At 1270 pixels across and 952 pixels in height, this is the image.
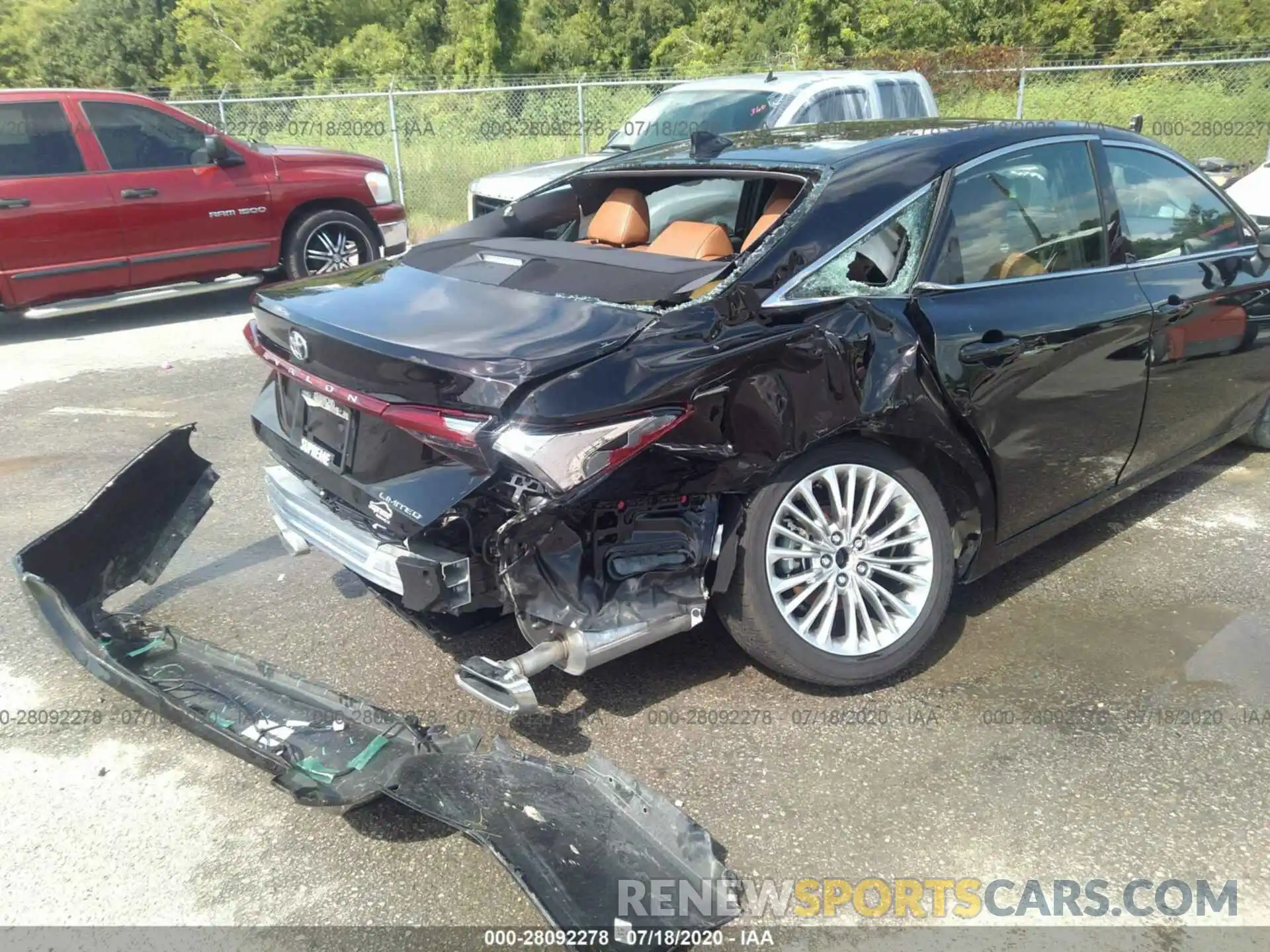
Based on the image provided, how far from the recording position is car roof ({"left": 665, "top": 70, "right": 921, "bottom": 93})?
820 centimetres

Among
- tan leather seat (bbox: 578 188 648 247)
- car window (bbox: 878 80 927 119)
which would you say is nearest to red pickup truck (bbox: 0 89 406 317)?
car window (bbox: 878 80 927 119)

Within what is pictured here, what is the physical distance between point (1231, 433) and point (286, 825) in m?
4.45

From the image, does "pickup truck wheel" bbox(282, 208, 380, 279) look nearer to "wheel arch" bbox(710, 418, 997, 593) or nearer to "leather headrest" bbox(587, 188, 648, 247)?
"leather headrest" bbox(587, 188, 648, 247)

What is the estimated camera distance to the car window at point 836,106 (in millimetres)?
7891

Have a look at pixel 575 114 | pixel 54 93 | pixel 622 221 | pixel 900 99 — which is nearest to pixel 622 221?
pixel 622 221

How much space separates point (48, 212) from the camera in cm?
819

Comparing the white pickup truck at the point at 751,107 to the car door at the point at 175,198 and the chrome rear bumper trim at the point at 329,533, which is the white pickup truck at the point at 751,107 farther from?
the chrome rear bumper trim at the point at 329,533

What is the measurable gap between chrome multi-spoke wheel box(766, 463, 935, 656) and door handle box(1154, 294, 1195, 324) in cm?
148

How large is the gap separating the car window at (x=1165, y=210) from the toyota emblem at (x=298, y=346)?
3031 millimetres

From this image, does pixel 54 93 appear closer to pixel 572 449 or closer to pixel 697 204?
pixel 697 204

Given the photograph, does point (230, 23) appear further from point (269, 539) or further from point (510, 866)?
point (510, 866)

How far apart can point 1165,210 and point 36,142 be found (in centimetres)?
843

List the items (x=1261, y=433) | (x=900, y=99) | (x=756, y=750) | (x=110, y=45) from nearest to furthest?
(x=756, y=750) → (x=1261, y=433) → (x=900, y=99) → (x=110, y=45)

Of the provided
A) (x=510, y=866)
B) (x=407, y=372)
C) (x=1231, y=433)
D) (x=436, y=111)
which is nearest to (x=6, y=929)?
(x=510, y=866)
